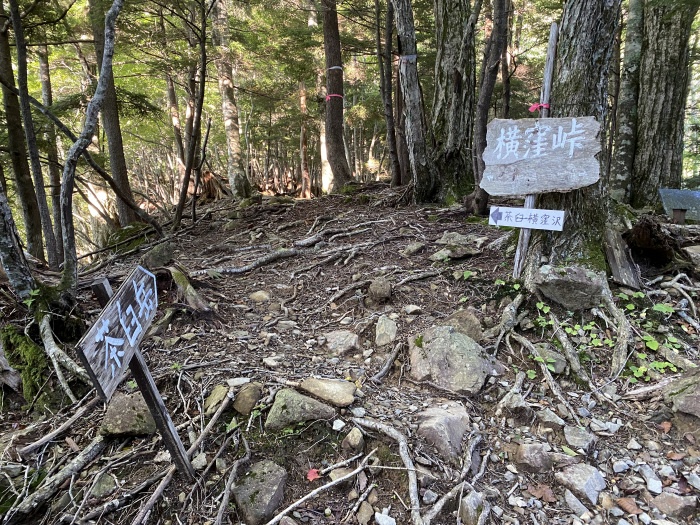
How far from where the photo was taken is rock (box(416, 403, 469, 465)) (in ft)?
8.18

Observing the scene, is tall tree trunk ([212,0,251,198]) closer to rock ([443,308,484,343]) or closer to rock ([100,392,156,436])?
rock ([443,308,484,343])

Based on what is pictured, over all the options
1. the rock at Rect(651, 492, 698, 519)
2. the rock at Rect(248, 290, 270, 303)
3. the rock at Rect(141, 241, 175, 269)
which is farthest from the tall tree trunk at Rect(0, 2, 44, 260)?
the rock at Rect(651, 492, 698, 519)

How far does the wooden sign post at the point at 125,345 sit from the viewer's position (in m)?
1.45

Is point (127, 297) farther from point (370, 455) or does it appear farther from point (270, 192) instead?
point (270, 192)

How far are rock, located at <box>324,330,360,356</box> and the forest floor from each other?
0.17 feet

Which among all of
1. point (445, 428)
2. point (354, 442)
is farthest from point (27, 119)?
point (445, 428)

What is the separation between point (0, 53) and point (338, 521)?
24.5 ft

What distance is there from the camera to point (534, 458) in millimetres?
2521

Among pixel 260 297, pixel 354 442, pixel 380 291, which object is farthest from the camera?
pixel 260 297

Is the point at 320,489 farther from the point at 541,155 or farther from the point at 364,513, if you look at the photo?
the point at 541,155

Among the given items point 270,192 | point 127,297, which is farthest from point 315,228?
point 270,192

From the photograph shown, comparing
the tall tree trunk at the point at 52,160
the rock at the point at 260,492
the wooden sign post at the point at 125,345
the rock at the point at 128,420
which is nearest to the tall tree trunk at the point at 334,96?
the tall tree trunk at the point at 52,160

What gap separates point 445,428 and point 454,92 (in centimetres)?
606

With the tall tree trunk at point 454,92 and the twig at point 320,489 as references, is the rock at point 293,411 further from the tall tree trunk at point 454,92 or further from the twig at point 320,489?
the tall tree trunk at point 454,92
